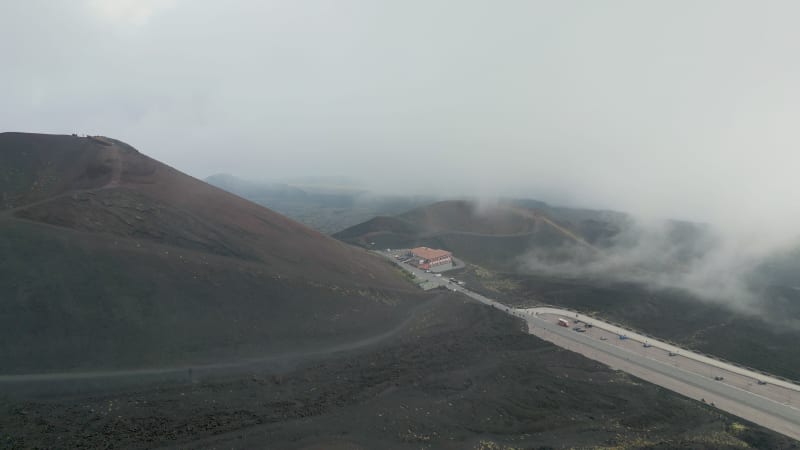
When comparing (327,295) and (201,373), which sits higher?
(327,295)

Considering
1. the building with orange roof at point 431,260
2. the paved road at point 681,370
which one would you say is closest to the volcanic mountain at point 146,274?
the paved road at point 681,370

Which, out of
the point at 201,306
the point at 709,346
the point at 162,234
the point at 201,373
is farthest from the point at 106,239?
the point at 709,346

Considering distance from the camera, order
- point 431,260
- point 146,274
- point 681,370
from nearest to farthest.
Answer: point 146,274
point 681,370
point 431,260

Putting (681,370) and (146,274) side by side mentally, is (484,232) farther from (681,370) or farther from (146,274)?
(146,274)

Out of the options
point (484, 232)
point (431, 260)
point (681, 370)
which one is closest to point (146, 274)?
point (431, 260)

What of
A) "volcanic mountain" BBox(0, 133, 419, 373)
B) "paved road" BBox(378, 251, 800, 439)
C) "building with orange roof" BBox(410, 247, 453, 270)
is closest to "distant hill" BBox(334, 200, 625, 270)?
"building with orange roof" BBox(410, 247, 453, 270)

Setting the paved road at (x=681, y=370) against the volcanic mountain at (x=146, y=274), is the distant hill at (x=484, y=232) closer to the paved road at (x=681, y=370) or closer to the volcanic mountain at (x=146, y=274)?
the paved road at (x=681, y=370)

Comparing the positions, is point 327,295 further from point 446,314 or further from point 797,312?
point 797,312
